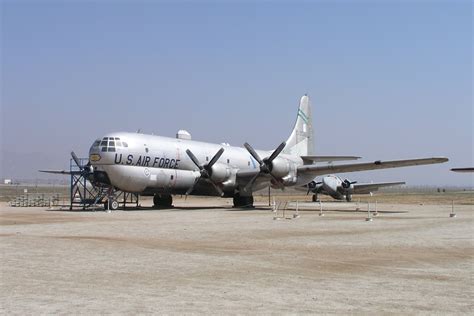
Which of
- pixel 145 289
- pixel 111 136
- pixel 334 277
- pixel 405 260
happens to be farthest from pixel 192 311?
pixel 111 136

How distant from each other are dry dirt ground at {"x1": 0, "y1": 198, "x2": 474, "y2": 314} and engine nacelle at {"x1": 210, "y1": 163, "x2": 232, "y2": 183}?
58.8ft

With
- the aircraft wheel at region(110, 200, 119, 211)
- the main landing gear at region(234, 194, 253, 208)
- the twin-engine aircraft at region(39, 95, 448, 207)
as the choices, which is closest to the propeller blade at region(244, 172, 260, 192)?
the twin-engine aircraft at region(39, 95, 448, 207)

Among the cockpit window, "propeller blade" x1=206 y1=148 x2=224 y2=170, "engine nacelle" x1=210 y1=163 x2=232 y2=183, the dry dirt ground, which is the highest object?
the cockpit window

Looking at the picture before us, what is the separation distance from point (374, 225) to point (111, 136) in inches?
690

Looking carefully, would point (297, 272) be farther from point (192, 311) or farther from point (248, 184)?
point (248, 184)

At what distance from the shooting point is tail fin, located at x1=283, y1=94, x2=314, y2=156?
46162 millimetres

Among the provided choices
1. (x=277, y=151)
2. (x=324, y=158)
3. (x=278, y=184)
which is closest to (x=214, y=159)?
(x=277, y=151)

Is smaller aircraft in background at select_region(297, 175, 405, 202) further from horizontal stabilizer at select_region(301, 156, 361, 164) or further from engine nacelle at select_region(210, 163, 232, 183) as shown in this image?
engine nacelle at select_region(210, 163, 232, 183)

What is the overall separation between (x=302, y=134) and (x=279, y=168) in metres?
10.9

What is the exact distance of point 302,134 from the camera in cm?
4712

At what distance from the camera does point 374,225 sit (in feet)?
74.1

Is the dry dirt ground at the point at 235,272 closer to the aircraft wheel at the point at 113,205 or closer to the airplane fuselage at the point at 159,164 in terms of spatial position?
the airplane fuselage at the point at 159,164

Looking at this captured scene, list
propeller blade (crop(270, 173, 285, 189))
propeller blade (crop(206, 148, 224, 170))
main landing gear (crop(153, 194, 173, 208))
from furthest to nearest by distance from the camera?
main landing gear (crop(153, 194, 173, 208))
propeller blade (crop(270, 173, 285, 189))
propeller blade (crop(206, 148, 224, 170))

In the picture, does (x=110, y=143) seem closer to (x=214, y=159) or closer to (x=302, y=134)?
(x=214, y=159)
